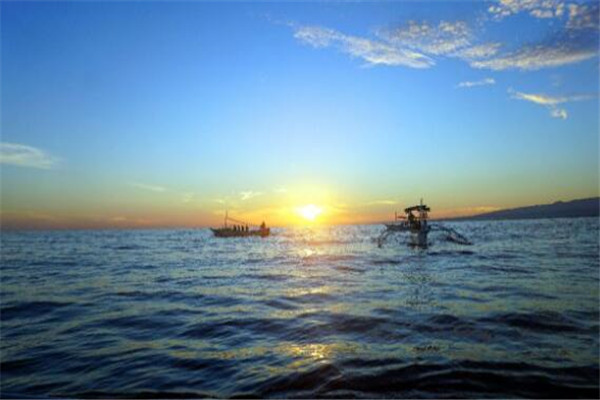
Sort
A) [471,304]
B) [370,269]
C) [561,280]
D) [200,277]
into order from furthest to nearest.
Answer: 1. [370,269]
2. [200,277]
3. [561,280]
4. [471,304]

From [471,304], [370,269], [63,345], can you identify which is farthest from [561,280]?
[63,345]

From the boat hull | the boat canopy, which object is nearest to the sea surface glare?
the boat canopy

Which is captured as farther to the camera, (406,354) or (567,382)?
(406,354)

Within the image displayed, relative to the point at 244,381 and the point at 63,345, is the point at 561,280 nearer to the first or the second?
the point at 244,381

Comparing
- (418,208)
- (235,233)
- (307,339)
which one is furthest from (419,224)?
(235,233)

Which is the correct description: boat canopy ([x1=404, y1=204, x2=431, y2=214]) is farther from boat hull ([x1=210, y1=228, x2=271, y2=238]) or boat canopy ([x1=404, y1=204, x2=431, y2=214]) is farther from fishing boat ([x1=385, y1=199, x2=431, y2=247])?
boat hull ([x1=210, y1=228, x2=271, y2=238])

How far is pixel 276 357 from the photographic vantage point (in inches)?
449

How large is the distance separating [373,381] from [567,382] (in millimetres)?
4330

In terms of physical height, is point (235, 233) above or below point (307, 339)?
below

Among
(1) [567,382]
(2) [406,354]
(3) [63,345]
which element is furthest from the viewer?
(3) [63,345]

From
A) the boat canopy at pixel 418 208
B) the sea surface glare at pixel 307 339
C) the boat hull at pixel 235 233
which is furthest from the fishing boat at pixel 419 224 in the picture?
the boat hull at pixel 235 233

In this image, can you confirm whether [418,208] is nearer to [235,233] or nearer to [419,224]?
[419,224]

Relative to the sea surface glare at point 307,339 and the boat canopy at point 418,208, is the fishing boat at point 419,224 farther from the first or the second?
the sea surface glare at point 307,339

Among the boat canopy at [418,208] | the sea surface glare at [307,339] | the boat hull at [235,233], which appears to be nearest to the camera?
the sea surface glare at [307,339]
